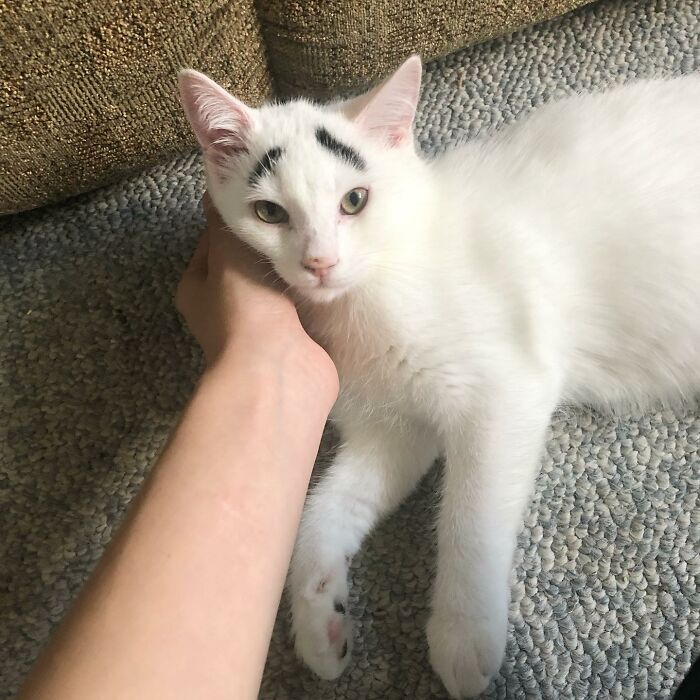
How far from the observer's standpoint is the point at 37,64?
1.02 metres

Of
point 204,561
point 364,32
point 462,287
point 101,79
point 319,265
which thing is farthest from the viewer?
point 364,32

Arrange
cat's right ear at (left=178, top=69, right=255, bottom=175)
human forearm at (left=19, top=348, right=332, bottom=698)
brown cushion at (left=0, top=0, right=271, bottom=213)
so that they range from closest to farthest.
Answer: human forearm at (left=19, top=348, right=332, bottom=698)
cat's right ear at (left=178, top=69, right=255, bottom=175)
brown cushion at (left=0, top=0, right=271, bottom=213)

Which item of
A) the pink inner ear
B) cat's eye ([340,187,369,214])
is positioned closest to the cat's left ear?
the pink inner ear

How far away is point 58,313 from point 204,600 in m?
0.86

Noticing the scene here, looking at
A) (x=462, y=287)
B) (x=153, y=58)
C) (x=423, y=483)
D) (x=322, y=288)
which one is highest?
(x=153, y=58)

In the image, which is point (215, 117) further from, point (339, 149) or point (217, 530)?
point (217, 530)

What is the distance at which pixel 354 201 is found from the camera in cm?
90

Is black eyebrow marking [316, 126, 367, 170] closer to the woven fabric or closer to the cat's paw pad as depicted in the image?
the woven fabric

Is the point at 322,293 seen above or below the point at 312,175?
below

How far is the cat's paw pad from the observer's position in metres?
0.91

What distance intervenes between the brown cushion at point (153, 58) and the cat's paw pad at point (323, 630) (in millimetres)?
866

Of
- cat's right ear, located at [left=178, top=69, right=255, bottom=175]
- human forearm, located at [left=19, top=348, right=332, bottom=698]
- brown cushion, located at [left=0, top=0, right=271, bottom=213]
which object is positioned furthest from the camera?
brown cushion, located at [left=0, top=0, right=271, bottom=213]

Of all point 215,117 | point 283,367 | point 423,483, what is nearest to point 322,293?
point 283,367

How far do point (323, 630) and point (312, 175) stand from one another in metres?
0.63
